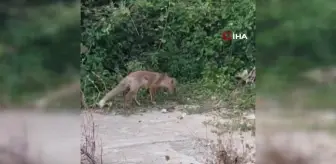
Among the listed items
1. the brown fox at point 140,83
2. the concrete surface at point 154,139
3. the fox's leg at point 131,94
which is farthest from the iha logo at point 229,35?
the fox's leg at point 131,94

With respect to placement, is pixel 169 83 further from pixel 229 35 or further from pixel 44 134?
pixel 44 134

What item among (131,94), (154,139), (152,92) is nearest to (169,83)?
(152,92)

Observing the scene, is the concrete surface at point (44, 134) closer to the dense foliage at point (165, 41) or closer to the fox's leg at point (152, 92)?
the dense foliage at point (165, 41)

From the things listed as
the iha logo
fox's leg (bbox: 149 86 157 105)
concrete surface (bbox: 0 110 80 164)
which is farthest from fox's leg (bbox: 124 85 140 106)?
the iha logo

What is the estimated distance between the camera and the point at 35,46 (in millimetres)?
6262

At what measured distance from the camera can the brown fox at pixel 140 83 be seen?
6383 mm

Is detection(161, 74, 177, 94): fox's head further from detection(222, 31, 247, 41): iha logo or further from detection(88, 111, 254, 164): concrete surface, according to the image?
detection(222, 31, 247, 41): iha logo

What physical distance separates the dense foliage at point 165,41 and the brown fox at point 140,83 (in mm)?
52

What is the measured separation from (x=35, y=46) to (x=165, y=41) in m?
1.16

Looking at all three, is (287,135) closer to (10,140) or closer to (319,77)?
(319,77)

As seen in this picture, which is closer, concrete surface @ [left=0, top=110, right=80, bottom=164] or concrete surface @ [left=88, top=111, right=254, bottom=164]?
concrete surface @ [left=0, top=110, right=80, bottom=164]

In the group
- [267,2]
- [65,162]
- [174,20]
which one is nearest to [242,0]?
[267,2]

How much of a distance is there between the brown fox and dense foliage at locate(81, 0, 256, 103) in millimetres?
52

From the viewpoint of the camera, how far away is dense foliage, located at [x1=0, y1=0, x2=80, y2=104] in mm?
6234
